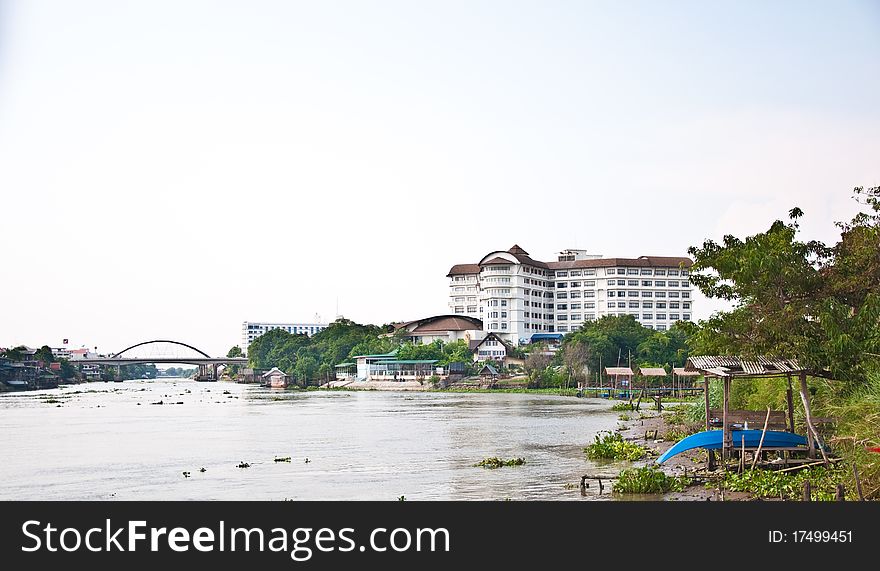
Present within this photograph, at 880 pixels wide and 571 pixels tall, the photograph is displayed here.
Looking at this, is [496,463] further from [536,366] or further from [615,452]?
[536,366]

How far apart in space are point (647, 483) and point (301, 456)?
20.0ft

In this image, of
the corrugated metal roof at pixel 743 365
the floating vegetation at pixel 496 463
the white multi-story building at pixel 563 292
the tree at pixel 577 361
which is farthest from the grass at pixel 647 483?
the white multi-story building at pixel 563 292

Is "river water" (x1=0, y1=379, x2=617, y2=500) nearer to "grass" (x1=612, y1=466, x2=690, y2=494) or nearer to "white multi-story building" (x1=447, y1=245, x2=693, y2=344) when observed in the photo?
"grass" (x1=612, y1=466, x2=690, y2=494)

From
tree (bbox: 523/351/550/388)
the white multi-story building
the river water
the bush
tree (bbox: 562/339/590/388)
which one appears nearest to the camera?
the bush

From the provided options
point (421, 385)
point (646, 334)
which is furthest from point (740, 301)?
point (421, 385)

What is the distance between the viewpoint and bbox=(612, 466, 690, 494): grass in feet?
26.1

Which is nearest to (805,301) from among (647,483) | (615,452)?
(647,483)

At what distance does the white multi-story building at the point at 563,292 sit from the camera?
5506cm

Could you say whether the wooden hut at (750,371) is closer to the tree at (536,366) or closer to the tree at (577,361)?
the tree at (577,361)

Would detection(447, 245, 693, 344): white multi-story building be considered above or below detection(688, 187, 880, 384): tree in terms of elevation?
above

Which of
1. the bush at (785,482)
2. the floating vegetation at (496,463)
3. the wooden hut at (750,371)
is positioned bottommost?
the floating vegetation at (496,463)

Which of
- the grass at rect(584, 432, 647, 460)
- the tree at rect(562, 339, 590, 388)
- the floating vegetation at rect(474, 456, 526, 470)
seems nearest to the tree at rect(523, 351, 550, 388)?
the tree at rect(562, 339, 590, 388)

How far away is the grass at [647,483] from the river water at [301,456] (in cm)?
21

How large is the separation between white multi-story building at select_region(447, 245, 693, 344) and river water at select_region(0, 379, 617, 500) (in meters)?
31.3
